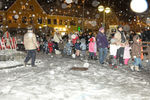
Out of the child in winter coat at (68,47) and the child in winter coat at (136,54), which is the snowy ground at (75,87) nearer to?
the child in winter coat at (136,54)

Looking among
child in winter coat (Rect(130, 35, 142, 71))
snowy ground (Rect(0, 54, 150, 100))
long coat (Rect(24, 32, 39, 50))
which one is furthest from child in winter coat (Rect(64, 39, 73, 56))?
snowy ground (Rect(0, 54, 150, 100))

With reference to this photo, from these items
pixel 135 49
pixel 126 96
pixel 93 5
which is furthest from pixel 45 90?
pixel 93 5

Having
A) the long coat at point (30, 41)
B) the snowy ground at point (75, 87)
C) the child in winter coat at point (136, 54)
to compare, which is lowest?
the snowy ground at point (75, 87)

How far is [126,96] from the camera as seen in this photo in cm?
584

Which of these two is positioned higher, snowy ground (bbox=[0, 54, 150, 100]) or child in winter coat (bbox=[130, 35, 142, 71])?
child in winter coat (bbox=[130, 35, 142, 71])

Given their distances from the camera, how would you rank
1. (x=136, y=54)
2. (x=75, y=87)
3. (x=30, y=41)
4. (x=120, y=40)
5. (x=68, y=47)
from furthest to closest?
(x=68, y=47)
(x=120, y=40)
(x=30, y=41)
(x=136, y=54)
(x=75, y=87)

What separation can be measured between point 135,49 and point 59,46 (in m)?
9.49

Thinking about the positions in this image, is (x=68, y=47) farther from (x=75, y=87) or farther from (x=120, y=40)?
(x=75, y=87)

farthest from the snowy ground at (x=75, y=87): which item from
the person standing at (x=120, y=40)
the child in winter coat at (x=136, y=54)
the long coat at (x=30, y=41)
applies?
the person standing at (x=120, y=40)

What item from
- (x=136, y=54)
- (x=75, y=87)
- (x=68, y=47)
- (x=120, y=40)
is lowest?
(x=75, y=87)

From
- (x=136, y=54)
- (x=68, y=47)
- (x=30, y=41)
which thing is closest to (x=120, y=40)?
(x=136, y=54)

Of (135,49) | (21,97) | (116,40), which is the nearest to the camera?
(21,97)

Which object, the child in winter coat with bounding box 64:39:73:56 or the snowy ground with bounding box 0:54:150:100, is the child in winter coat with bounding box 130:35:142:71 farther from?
the child in winter coat with bounding box 64:39:73:56

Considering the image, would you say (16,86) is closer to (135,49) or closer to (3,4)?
(135,49)
